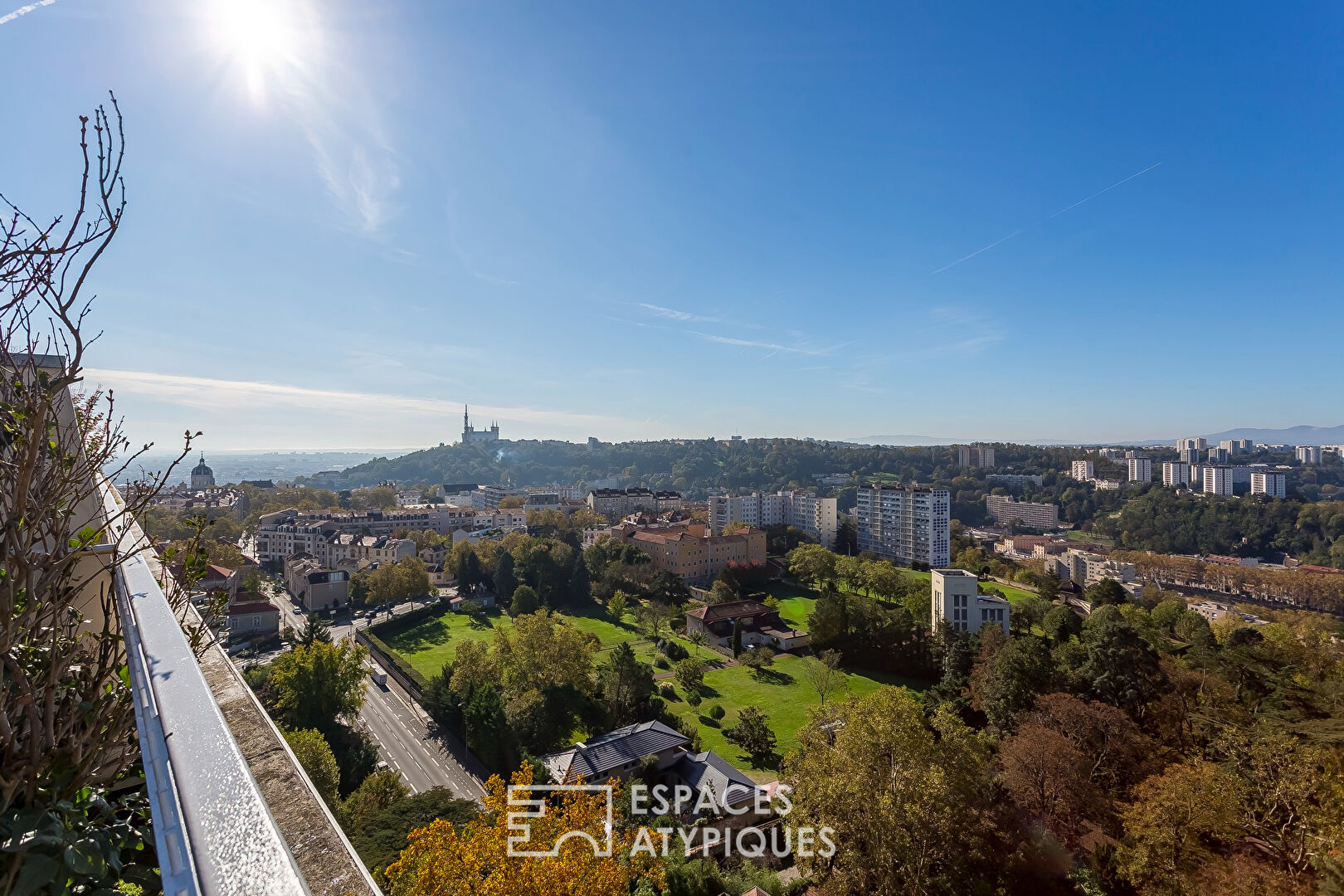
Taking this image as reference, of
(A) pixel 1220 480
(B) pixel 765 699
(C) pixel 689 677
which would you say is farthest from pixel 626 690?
(A) pixel 1220 480

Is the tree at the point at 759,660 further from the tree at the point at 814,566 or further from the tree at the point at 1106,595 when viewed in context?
the tree at the point at 1106,595

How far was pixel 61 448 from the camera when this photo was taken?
171cm

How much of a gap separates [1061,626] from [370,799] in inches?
799

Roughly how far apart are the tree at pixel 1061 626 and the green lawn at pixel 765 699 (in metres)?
4.68

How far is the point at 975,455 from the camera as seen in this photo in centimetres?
10444

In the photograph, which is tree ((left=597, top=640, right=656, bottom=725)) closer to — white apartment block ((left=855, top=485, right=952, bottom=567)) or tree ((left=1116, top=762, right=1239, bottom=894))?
tree ((left=1116, top=762, right=1239, bottom=894))

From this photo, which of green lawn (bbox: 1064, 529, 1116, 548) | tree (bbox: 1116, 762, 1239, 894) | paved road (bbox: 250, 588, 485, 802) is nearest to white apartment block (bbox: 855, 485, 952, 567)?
green lawn (bbox: 1064, 529, 1116, 548)

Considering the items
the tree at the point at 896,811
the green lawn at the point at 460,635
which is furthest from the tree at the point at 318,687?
the tree at the point at 896,811

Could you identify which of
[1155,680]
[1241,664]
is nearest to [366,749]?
[1155,680]

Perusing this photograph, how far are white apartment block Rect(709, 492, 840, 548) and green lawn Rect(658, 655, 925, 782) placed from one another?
1150 inches

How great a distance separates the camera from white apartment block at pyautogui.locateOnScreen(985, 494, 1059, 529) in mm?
72938

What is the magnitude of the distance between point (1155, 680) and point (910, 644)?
8.01 metres

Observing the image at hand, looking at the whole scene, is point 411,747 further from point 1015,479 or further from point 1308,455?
point 1308,455

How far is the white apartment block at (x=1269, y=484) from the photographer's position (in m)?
72.5
